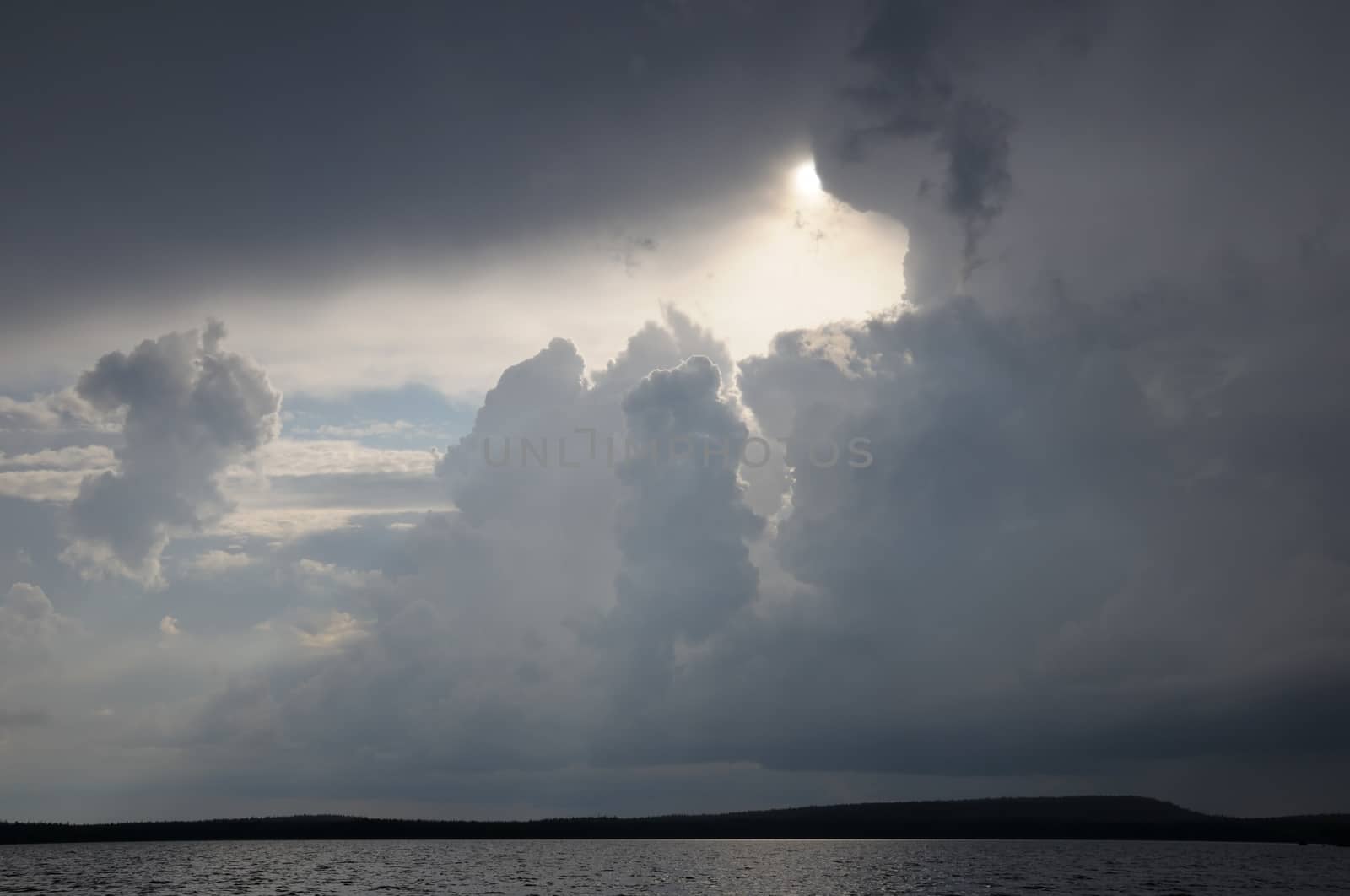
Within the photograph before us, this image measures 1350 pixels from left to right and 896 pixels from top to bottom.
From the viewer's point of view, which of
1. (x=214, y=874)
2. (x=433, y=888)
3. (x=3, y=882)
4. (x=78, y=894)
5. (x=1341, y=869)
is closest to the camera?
(x=78, y=894)

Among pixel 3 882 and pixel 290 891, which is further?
pixel 3 882

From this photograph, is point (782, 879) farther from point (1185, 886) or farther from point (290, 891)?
point (290, 891)

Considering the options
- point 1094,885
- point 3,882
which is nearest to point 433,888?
point 3,882

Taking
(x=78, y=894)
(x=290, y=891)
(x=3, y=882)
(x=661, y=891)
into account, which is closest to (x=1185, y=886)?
(x=661, y=891)

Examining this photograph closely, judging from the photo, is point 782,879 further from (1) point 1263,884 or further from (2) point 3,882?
(2) point 3,882

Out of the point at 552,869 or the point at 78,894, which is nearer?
the point at 78,894

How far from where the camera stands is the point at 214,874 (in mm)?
181250

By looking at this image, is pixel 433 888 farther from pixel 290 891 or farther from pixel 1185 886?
pixel 1185 886

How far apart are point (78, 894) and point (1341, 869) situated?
217706 millimetres

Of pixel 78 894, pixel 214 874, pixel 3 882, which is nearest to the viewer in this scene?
pixel 78 894

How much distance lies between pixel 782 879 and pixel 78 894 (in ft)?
339

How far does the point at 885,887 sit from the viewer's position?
477 feet

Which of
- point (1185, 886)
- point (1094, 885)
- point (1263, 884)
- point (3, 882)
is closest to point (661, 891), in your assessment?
point (1094, 885)

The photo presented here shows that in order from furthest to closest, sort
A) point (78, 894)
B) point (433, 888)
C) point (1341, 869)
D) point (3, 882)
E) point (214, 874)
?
point (1341, 869) → point (214, 874) → point (3, 882) → point (433, 888) → point (78, 894)
